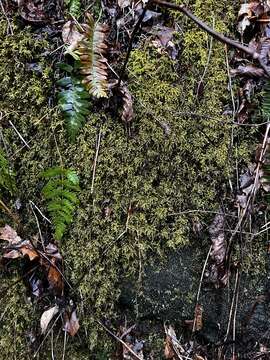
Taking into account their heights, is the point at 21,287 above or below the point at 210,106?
below

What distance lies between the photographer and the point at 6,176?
7.97ft

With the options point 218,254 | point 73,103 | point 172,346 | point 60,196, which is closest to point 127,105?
point 73,103

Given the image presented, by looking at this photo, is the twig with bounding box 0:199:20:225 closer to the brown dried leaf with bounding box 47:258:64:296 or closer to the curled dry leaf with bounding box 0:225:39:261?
the curled dry leaf with bounding box 0:225:39:261

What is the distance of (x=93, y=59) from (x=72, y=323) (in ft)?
5.40

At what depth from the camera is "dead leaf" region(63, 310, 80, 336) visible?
2.48m

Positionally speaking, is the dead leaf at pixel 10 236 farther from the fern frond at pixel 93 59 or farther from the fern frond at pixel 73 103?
the fern frond at pixel 93 59

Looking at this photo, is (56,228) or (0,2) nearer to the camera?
(56,228)

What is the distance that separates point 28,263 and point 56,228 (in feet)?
1.15

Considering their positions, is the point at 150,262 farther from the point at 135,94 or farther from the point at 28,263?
the point at 135,94

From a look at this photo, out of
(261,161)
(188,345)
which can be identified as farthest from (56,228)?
(261,161)

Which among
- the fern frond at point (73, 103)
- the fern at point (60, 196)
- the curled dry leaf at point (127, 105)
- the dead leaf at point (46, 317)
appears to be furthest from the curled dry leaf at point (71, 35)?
the dead leaf at point (46, 317)

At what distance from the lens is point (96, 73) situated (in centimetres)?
235

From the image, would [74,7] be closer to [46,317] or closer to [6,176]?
[6,176]

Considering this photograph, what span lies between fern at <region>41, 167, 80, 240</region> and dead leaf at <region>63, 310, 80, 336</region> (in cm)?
51
